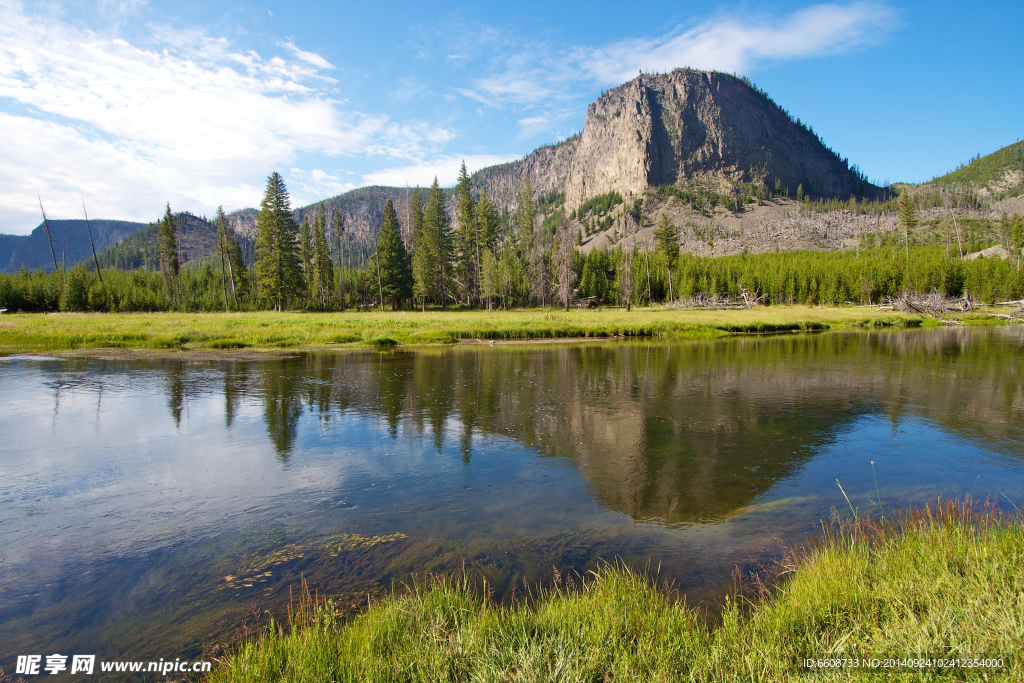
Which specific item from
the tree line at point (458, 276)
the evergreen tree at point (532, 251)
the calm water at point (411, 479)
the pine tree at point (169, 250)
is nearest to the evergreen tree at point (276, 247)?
the tree line at point (458, 276)

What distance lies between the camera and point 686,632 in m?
4.20

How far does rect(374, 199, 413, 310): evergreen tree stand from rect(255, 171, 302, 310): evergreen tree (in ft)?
40.6

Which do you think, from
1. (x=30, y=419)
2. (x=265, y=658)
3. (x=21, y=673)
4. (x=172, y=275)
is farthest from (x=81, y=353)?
(x=172, y=275)

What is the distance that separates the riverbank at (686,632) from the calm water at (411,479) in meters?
1.19

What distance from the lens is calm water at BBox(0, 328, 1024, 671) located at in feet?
19.5

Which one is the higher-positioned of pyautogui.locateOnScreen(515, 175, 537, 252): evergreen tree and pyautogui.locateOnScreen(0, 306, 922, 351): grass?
pyautogui.locateOnScreen(515, 175, 537, 252): evergreen tree

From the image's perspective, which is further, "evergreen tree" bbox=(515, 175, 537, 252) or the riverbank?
"evergreen tree" bbox=(515, 175, 537, 252)

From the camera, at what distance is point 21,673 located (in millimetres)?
4434

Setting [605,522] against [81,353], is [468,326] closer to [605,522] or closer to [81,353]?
[81,353]

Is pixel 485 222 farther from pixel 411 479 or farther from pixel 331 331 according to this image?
pixel 411 479

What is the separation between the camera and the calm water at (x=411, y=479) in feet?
19.5

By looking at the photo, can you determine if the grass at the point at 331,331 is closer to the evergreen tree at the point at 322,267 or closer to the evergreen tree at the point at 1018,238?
the evergreen tree at the point at 322,267

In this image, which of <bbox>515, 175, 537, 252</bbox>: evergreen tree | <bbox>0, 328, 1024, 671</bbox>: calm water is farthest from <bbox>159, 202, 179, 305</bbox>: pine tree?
<bbox>0, 328, 1024, 671</bbox>: calm water

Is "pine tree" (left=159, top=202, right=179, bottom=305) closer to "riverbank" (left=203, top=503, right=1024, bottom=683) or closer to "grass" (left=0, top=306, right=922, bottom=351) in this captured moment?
"grass" (left=0, top=306, right=922, bottom=351)
